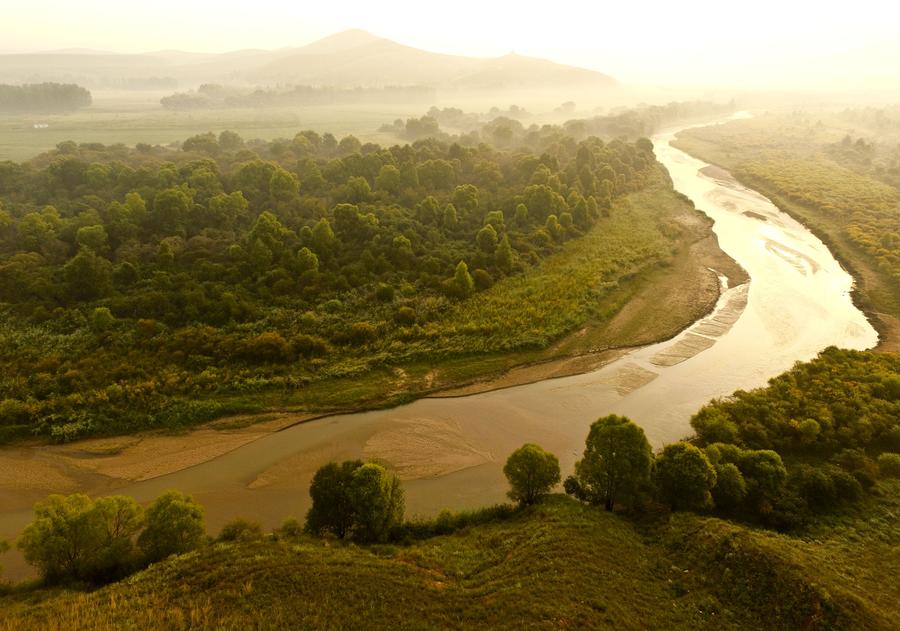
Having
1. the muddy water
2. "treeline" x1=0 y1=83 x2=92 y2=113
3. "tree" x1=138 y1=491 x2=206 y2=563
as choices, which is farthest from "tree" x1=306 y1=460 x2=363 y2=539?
"treeline" x1=0 y1=83 x2=92 y2=113

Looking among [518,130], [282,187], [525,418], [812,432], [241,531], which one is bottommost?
[525,418]

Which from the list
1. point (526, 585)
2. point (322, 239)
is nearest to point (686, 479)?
point (526, 585)

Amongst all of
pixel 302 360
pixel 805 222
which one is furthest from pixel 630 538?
pixel 805 222

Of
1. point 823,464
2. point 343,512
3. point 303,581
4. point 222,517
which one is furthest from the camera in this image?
point 823,464

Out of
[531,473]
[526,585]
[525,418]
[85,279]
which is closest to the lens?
[526,585]

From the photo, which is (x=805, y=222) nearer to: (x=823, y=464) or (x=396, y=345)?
(x=823, y=464)

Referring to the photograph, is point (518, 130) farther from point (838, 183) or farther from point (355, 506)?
point (355, 506)
